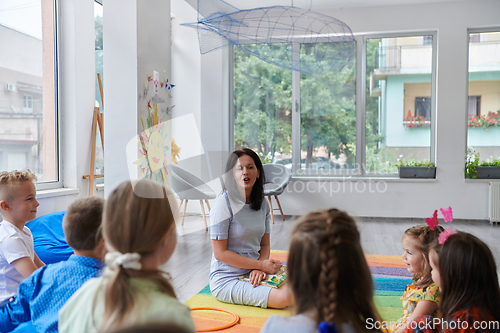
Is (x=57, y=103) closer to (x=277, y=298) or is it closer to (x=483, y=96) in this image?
(x=277, y=298)

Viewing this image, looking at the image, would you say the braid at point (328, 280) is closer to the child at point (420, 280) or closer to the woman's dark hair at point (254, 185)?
the child at point (420, 280)

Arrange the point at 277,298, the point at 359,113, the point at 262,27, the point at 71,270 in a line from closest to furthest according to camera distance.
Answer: the point at 71,270 < the point at 277,298 < the point at 262,27 < the point at 359,113

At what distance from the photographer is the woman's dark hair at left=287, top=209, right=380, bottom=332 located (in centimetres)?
88

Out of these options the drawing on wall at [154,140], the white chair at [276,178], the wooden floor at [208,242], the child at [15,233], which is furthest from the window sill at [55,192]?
the white chair at [276,178]

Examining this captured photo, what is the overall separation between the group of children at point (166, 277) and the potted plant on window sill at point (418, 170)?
4580 millimetres

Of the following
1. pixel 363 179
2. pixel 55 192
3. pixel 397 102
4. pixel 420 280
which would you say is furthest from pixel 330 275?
pixel 397 102

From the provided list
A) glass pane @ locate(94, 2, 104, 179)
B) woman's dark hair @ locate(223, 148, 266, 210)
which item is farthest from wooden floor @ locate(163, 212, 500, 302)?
glass pane @ locate(94, 2, 104, 179)

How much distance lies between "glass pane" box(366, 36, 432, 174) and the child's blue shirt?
5300 millimetres

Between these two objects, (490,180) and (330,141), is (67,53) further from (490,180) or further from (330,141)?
(490,180)

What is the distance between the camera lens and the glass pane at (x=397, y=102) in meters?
5.89

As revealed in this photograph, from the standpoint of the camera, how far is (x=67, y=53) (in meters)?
4.08

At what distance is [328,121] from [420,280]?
14.9ft

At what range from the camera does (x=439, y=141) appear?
565 centimetres

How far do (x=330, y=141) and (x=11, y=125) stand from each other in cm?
423
